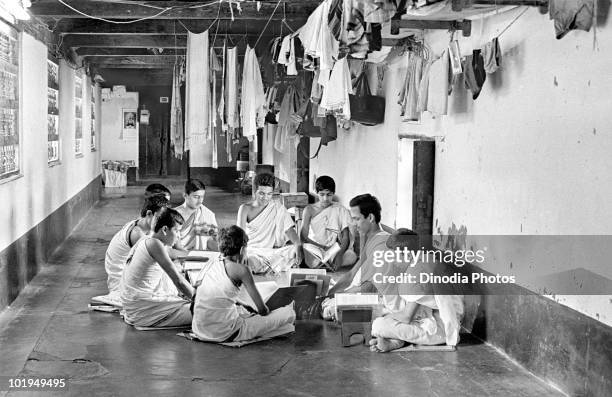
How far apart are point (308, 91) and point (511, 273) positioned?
524 centimetres

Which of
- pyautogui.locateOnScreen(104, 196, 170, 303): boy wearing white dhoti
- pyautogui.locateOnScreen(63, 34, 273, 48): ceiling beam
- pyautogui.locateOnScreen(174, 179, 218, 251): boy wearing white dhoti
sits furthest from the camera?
pyautogui.locateOnScreen(63, 34, 273, 48): ceiling beam

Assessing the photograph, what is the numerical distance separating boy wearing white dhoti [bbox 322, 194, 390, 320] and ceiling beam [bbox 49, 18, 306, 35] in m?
4.25

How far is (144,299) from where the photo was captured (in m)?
6.43

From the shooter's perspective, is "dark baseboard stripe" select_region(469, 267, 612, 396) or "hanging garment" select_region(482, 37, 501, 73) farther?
"hanging garment" select_region(482, 37, 501, 73)

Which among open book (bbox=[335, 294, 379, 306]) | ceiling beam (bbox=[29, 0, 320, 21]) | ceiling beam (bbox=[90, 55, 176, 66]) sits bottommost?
open book (bbox=[335, 294, 379, 306])

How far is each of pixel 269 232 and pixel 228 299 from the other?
2924mm

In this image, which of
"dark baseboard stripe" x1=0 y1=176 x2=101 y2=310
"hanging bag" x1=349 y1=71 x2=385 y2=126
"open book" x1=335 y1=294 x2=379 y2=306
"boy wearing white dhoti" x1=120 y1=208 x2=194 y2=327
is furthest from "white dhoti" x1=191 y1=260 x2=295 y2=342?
"hanging bag" x1=349 y1=71 x2=385 y2=126

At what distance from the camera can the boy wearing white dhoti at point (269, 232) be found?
8734 millimetres

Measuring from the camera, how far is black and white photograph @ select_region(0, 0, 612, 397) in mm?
4809

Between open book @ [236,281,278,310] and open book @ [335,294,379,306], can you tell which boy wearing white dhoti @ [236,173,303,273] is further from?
open book @ [335,294,379,306]

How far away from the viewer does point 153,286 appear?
21.5 feet

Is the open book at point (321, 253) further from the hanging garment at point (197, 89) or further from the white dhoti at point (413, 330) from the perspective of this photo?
the white dhoti at point (413, 330)

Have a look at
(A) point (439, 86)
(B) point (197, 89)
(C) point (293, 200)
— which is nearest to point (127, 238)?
(B) point (197, 89)

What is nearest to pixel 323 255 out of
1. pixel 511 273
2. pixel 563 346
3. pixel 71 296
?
pixel 71 296
